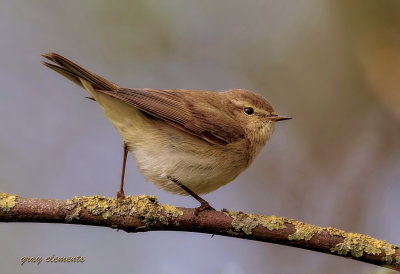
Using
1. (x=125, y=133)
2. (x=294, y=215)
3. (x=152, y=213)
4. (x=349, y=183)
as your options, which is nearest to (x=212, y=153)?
(x=125, y=133)

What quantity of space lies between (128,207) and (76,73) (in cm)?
124

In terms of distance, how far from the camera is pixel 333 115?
6.54 meters

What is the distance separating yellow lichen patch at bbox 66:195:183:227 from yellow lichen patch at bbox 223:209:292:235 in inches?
14.7

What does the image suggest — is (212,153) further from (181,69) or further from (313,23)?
(313,23)

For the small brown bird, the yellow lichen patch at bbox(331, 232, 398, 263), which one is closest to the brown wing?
the small brown bird

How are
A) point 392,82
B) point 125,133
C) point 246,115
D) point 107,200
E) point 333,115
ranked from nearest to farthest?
1. point 107,200
2. point 125,133
3. point 246,115
4. point 392,82
5. point 333,115

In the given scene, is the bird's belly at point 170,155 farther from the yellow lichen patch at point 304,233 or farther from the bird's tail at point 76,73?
the yellow lichen patch at point 304,233

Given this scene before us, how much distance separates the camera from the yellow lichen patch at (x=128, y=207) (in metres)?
3.29

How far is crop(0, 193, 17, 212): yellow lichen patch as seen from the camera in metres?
3.12

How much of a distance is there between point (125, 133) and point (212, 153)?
75 cm

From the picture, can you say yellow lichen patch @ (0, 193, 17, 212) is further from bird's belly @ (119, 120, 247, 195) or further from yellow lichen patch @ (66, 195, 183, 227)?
bird's belly @ (119, 120, 247, 195)

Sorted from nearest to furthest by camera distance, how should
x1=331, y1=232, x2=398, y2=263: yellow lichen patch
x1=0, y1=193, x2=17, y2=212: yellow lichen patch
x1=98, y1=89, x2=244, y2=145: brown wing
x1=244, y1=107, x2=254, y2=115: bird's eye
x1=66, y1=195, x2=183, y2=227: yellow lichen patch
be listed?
1. x1=0, y1=193, x2=17, y2=212: yellow lichen patch
2. x1=66, y1=195, x2=183, y2=227: yellow lichen patch
3. x1=331, y1=232, x2=398, y2=263: yellow lichen patch
4. x1=98, y1=89, x2=244, y2=145: brown wing
5. x1=244, y1=107, x2=254, y2=115: bird's eye

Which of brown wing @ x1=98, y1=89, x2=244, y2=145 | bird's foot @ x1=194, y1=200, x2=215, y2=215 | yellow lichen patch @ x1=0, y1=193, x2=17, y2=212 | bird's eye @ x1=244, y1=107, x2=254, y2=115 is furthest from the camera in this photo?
bird's eye @ x1=244, y1=107, x2=254, y2=115

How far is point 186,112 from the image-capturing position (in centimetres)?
467
